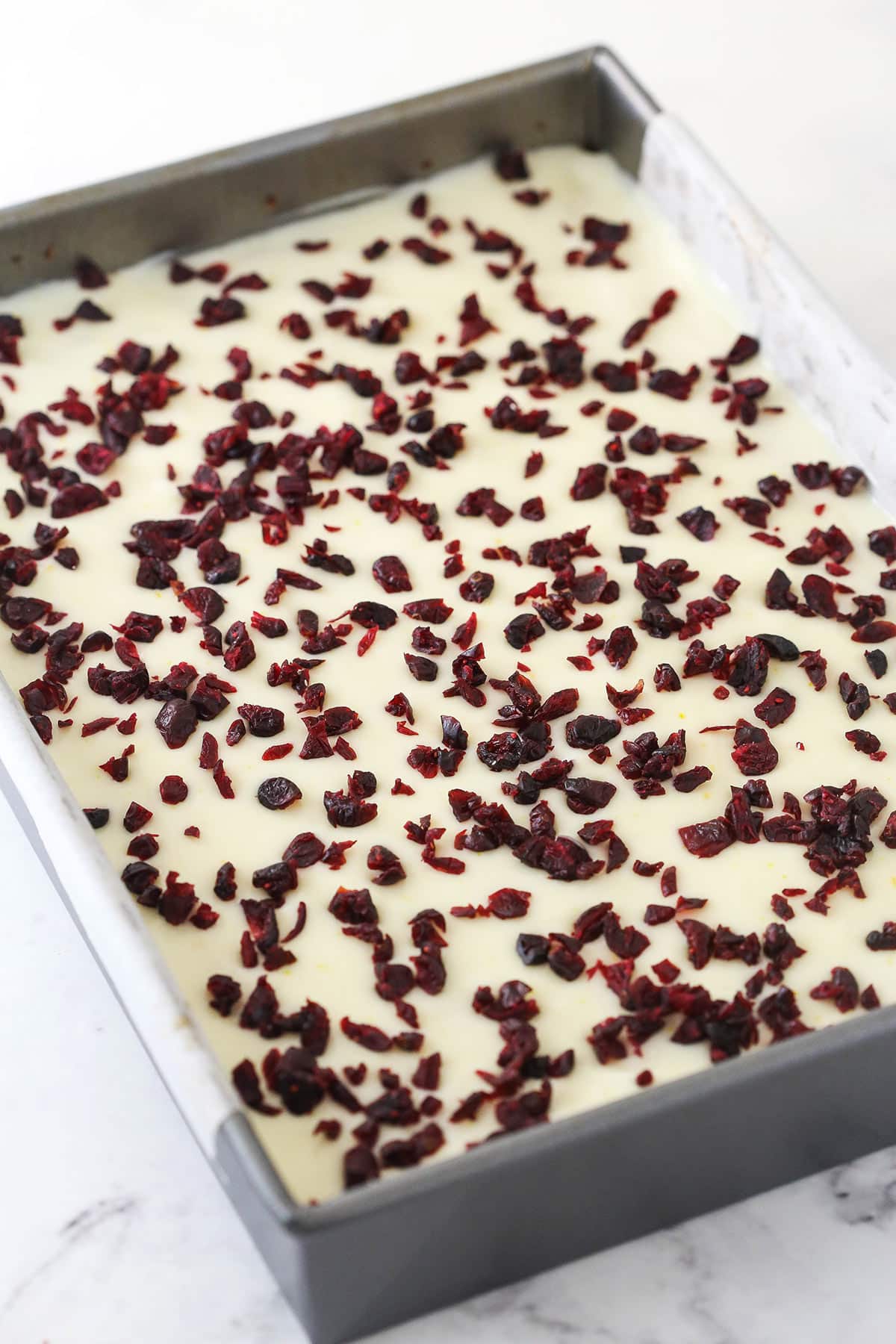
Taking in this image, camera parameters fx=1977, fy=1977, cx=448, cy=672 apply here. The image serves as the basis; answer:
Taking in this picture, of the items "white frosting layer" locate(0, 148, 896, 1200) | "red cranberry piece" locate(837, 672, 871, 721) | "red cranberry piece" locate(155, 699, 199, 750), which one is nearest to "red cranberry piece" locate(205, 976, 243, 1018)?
"white frosting layer" locate(0, 148, 896, 1200)

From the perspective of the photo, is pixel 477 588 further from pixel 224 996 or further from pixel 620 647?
pixel 224 996

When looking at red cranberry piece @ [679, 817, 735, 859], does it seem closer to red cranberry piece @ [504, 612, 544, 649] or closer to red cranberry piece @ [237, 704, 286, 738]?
red cranberry piece @ [504, 612, 544, 649]

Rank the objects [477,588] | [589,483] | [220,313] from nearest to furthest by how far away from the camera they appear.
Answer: [477,588], [589,483], [220,313]

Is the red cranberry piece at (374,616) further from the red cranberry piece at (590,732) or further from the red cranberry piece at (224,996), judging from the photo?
the red cranberry piece at (224,996)

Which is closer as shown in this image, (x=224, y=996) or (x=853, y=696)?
(x=224, y=996)

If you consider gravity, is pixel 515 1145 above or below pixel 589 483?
below

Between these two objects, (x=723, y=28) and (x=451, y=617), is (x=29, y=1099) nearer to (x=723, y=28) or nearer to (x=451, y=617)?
(x=451, y=617)

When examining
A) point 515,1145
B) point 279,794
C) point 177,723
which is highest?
point 177,723

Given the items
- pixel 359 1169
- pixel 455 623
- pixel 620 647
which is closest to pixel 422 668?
pixel 455 623

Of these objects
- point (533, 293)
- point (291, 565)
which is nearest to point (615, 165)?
point (533, 293)
